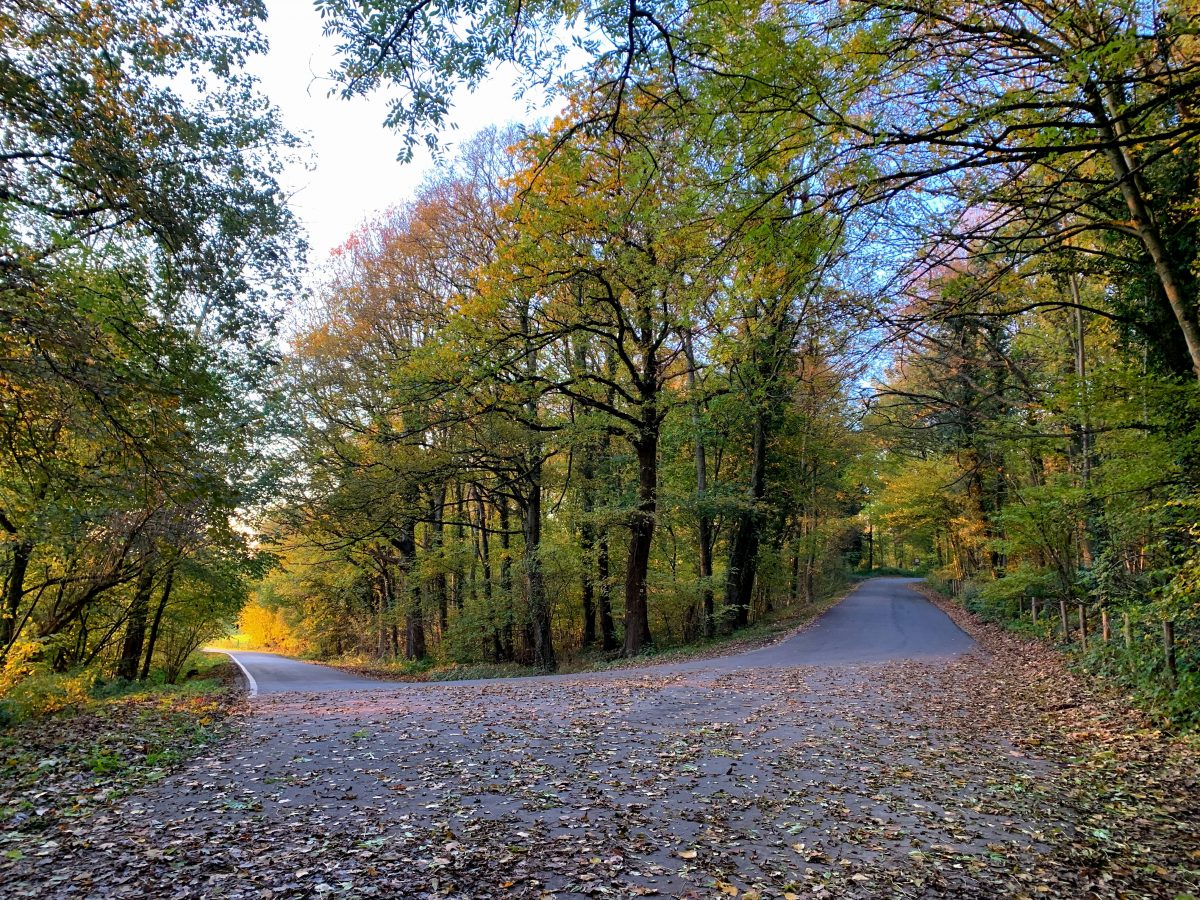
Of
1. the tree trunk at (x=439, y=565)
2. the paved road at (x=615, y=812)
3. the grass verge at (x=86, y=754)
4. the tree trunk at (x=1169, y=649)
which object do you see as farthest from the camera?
the tree trunk at (x=439, y=565)

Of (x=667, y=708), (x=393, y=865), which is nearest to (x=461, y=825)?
(x=393, y=865)

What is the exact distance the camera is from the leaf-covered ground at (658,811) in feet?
12.0

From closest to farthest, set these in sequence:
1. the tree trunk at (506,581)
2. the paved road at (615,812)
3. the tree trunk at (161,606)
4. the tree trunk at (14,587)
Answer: the paved road at (615,812) < the tree trunk at (14,587) < the tree trunk at (161,606) < the tree trunk at (506,581)

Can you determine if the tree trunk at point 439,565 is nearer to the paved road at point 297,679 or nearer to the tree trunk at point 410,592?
the tree trunk at point 410,592

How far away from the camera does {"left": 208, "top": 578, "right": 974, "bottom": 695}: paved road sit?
13.9 meters

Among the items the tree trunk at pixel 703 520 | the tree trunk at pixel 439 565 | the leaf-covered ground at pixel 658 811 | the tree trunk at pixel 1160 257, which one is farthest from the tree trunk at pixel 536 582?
the tree trunk at pixel 1160 257

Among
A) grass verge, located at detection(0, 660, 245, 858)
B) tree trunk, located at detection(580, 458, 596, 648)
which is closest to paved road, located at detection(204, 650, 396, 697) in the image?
tree trunk, located at detection(580, 458, 596, 648)

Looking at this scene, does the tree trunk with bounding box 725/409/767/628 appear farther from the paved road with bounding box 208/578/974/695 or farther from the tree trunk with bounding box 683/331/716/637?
the paved road with bounding box 208/578/974/695

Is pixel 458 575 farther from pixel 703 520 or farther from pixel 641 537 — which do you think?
pixel 641 537

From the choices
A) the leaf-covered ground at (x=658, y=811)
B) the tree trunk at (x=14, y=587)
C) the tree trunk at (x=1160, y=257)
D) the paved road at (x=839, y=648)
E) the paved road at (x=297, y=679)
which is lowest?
the paved road at (x=297, y=679)

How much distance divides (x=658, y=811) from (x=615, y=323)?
467 inches

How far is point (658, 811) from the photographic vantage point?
4.71 m

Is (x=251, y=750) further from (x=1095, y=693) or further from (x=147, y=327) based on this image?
(x=1095, y=693)

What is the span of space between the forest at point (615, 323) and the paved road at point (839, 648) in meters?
2.27
